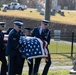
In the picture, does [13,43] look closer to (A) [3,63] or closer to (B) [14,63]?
(B) [14,63]

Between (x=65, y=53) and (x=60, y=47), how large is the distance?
10.3 feet

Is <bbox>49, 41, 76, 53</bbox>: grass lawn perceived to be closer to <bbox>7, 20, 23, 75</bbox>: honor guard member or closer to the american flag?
the american flag

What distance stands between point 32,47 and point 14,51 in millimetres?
525

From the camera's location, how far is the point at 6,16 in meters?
43.3

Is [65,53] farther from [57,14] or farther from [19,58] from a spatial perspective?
[57,14]

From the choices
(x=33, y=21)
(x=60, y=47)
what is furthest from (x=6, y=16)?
(x=60, y=47)

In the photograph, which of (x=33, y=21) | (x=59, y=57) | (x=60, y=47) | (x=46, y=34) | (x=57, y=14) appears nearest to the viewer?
(x=46, y=34)

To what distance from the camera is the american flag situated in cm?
1032

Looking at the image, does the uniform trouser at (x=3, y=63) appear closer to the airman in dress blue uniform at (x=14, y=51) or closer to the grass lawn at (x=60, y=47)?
the airman in dress blue uniform at (x=14, y=51)

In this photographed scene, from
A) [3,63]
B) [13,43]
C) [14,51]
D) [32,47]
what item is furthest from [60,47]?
[13,43]

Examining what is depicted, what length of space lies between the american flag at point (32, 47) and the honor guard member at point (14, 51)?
19 cm

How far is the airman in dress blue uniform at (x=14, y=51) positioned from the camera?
10102mm

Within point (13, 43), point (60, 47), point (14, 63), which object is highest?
point (13, 43)

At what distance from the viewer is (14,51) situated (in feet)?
33.7
